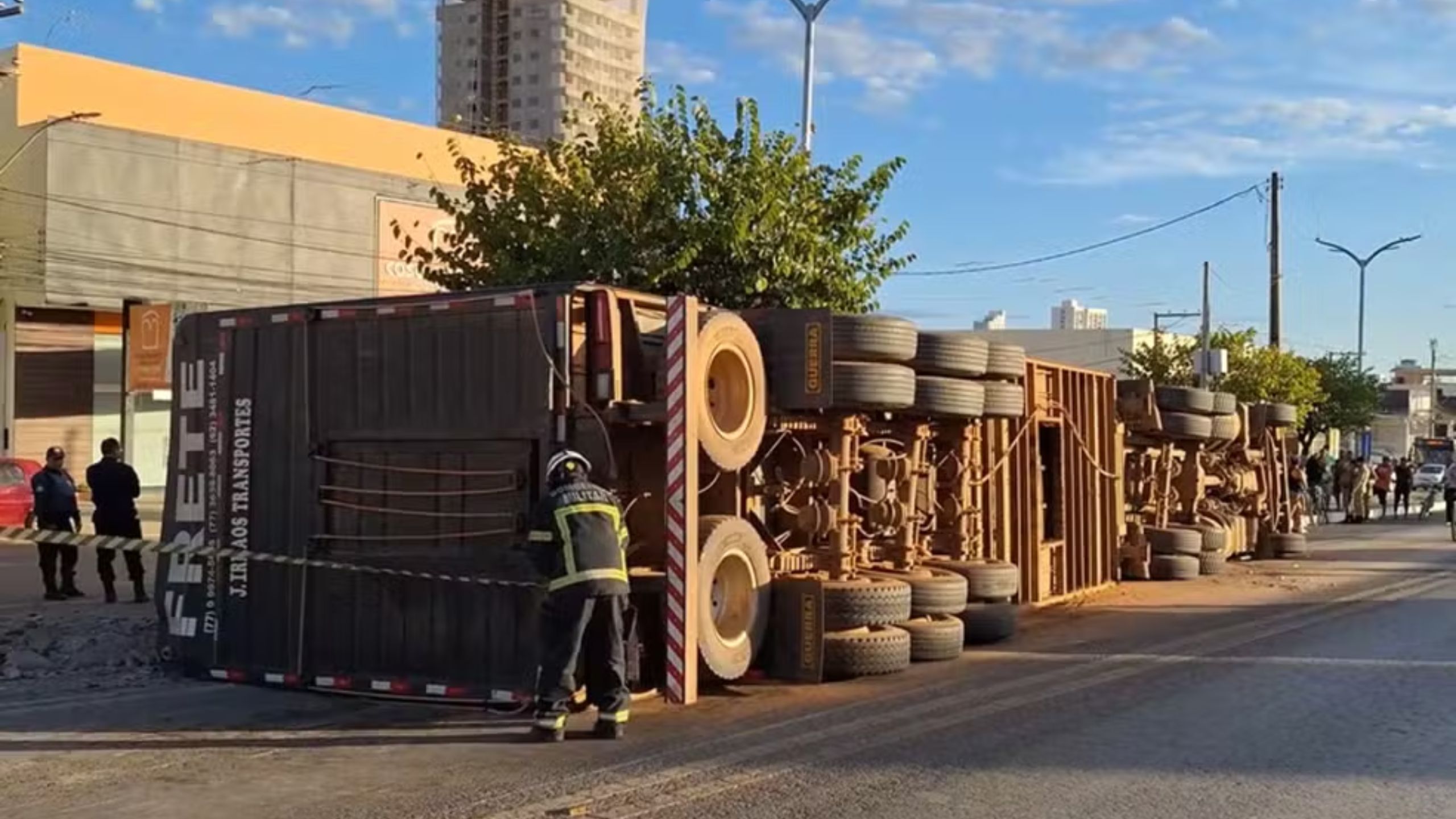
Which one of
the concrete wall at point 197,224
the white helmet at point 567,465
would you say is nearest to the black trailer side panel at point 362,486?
the white helmet at point 567,465

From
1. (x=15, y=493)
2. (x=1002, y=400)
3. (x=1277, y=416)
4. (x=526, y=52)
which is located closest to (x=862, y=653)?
(x=1002, y=400)

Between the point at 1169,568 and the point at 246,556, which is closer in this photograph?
the point at 246,556

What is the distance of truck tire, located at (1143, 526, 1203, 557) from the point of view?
17562mm

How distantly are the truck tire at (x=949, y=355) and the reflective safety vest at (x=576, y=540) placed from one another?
370 cm

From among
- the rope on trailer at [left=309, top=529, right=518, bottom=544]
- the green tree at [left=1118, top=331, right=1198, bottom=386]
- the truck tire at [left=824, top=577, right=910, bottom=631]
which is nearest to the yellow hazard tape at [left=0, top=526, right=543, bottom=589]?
the rope on trailer at [left=309, top=529, right=518, bottom=544]

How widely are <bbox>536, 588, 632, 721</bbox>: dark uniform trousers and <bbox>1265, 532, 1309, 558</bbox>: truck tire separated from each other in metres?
15.8

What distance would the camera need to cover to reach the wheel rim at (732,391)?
30.3 ft

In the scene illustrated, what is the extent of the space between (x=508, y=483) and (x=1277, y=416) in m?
16.2

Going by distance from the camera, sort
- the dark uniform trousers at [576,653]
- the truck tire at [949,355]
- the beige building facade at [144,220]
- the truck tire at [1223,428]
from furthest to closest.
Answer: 1. the beige building facade at [144,220]
2. the truck tire at [1223,428]
3. the truck tire at [949,355]
4. the dark uniform trousers at [576,653]

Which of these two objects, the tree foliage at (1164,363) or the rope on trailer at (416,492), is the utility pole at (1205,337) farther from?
the rope on trailer at (416,492)

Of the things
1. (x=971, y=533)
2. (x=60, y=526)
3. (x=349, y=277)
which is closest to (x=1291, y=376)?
(x=349, y=277)

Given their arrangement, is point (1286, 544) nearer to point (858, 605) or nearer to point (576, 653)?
point (858, 605)

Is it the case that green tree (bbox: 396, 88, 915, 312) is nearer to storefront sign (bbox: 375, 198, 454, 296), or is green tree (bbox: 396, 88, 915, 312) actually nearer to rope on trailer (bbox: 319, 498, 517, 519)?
rope on trailer (bbox: 319, 498, 517, 519)

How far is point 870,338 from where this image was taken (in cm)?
1007
